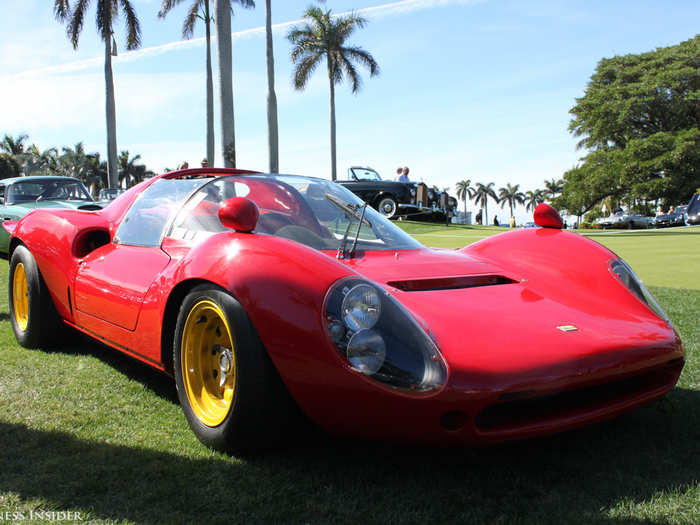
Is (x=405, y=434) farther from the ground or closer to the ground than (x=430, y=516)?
farther from the ground

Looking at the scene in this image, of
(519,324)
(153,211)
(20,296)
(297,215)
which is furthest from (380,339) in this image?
(20,296)

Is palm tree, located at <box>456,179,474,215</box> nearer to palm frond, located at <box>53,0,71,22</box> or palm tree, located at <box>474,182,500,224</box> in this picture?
palm tree, located at <box>474,182,500,224</box>

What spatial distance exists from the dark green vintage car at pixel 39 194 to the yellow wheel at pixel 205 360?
7.60 metres

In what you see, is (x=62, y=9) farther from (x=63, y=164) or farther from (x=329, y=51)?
(x=63, y=164)

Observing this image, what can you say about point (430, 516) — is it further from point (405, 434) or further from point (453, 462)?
point (453, 462)

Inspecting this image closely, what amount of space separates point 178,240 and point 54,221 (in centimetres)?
124

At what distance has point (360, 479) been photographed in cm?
178

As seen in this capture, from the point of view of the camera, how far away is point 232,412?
1.84 meters

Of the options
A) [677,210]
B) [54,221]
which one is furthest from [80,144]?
[54,221]

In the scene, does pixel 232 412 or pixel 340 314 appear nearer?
pixel 340 314

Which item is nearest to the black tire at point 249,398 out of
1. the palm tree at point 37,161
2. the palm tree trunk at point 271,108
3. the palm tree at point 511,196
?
the palm tree trunk at point 271,108

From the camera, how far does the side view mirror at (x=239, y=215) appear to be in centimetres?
214

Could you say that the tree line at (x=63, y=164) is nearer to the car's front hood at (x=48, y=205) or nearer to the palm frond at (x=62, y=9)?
the palm frond at (x=62, y=9)

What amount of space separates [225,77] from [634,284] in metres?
11.2
